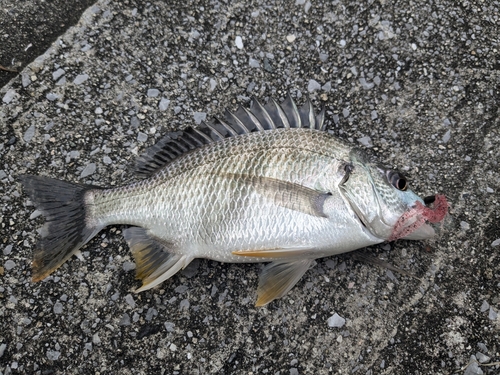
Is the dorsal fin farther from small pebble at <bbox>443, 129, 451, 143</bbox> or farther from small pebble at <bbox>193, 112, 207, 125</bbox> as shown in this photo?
A: small pebble at <bbox>443, 129, 451, 143</bbox>

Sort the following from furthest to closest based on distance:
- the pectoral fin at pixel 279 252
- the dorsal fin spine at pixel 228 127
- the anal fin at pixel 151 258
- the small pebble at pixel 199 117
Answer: the small pebble at pixel 199 117, the dorsal fin spine at pixel 228 127, the anal fin at pixel 151 258, the pectoral fin at pixel 279 252

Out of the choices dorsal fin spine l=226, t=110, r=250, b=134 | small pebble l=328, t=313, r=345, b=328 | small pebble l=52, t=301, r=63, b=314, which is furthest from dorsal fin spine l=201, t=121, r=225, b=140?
small pebble l=52, t=301, r=63, b=314

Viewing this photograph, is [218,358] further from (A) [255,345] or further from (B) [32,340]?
(B) [32,340]

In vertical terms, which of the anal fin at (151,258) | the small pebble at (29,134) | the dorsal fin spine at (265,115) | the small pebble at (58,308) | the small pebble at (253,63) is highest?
the small pebble at (253,63)

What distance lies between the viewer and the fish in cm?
216

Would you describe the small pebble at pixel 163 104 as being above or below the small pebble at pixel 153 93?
below

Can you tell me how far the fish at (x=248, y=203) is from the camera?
216 cm

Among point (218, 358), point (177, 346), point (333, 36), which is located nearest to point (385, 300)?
point (218, 358)

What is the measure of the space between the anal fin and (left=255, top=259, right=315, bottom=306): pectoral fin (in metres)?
0.41

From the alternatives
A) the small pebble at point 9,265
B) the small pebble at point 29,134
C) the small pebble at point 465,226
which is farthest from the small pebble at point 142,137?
the small pebble at point 465,226

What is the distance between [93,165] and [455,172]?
2.07 m

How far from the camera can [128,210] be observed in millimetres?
2318

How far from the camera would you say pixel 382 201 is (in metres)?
2.16

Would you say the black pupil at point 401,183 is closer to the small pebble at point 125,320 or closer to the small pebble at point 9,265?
the small pebble at point 125,320
